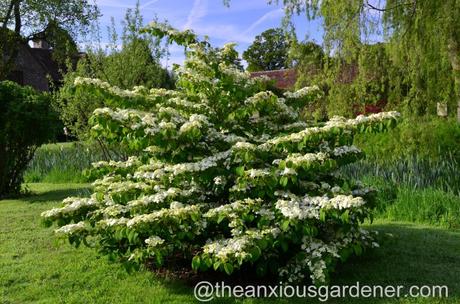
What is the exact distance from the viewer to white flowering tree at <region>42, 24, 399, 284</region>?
4.05 metres

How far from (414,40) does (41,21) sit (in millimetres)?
25807

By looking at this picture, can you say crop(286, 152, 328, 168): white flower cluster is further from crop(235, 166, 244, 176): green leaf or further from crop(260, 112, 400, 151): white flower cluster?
crop(235, 166, 244, 176): green leaf

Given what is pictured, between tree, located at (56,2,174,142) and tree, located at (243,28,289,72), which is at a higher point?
tree, located at (243,28,289,72)

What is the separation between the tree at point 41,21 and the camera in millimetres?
28156

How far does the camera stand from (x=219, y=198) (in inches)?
193

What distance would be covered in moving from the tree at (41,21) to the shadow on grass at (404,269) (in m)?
24.9

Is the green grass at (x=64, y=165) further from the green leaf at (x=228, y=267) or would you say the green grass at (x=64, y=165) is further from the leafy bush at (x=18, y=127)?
the green leaf at (x=228, y=267)

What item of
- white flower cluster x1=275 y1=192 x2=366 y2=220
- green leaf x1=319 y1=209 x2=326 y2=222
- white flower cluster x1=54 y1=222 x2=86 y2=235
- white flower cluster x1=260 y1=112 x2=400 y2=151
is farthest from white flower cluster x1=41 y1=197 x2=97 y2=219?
green leaf x1=319 y1=209 x2=326 y2=222

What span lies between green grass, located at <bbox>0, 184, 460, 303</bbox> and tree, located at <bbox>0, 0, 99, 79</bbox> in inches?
946

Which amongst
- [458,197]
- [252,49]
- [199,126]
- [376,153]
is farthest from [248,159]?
[252,49]

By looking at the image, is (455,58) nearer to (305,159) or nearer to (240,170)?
(305,159)

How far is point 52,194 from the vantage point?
9.78 metres

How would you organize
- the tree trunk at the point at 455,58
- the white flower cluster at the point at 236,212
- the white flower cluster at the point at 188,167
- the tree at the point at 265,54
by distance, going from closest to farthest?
the white flower cluster at the point at 236,212 → the white flower cluster at the point at 188,167 → the tree trunk at the point at 455,58 → the tree at the point at 265,54

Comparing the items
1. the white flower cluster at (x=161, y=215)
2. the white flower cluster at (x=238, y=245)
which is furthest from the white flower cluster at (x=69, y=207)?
the white flower cluster at (x=238, y=245)
